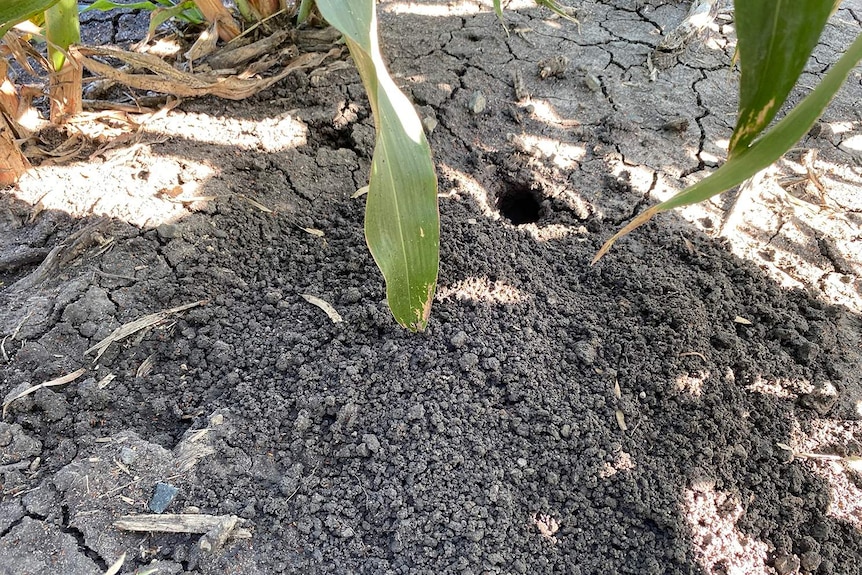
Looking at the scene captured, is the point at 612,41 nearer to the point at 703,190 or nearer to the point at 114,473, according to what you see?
the point at 703,190

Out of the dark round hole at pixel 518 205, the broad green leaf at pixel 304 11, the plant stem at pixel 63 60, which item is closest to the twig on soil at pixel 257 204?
the plant stem at pixel 63 60

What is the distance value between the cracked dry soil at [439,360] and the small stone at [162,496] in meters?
0.01

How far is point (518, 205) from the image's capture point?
5.82 ft

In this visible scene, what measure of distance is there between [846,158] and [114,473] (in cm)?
216

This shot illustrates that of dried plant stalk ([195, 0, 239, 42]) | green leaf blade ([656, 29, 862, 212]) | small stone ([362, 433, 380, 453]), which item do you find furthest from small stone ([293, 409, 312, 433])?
dried plant stalk ([195, 0, 239, 42])

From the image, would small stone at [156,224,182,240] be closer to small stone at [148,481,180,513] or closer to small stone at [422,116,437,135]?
small stone at [148,481,180,513]

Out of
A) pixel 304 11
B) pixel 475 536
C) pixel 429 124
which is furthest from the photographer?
pixel 304 11

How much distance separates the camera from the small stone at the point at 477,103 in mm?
1874

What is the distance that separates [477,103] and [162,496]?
1381mm

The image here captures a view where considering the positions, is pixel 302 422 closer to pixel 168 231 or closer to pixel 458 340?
pixel 458 340

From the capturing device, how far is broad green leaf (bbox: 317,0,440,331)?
0.84 metres

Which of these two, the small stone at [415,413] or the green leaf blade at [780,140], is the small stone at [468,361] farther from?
the green leaf blade at [780,140]

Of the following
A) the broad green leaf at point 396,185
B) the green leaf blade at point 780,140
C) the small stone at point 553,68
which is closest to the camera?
the green leaf blade at point 780,140

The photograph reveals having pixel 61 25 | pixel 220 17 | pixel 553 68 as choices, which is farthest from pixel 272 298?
pixel 553 68
